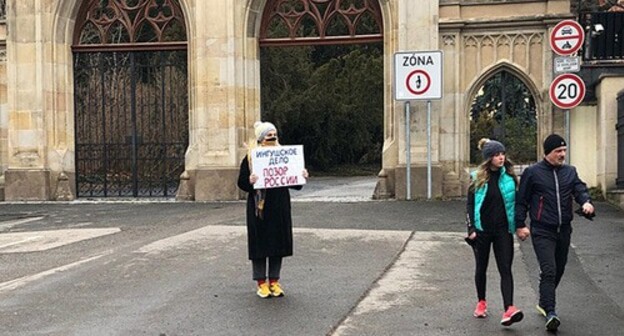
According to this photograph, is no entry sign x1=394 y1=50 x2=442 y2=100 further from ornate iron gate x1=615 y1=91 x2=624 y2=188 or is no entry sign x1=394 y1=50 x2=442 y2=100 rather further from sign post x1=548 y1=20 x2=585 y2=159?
ornate iron gate x1=615 y1=91 x2=624 y2=188

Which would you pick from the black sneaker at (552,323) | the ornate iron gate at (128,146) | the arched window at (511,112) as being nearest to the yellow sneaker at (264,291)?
the black sneaker at (552,323)

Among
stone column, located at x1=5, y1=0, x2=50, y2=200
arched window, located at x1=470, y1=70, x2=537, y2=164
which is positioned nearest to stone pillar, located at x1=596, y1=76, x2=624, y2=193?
arched window, located at x1=470, y1=70, x2=537, y2=164

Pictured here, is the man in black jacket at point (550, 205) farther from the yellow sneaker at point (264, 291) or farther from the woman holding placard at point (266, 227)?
the yellow sneaker at point (264, 291)

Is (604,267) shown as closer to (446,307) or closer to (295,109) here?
(446,307)

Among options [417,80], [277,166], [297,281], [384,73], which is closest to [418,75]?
[417,80]

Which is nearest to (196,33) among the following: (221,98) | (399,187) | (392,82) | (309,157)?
(221,98)

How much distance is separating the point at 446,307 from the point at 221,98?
12.3m

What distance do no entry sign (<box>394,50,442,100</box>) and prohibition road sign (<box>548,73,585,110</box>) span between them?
358cm

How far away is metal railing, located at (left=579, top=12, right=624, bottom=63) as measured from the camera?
16992mm

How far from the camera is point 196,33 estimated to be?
1864cm

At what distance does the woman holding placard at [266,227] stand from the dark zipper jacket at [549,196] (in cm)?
208

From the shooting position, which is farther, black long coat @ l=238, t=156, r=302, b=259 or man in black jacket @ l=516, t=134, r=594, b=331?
black long coat @ l=238, t=156, r=302, b=259

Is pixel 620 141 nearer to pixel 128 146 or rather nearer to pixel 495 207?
pixel 495 207

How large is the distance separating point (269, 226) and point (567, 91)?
8206mm
